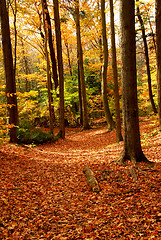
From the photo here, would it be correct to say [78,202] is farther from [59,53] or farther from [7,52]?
[59,53]

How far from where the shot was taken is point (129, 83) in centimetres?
515

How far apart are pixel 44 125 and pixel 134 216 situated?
1683 cm

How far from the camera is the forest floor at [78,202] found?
10.2 ft

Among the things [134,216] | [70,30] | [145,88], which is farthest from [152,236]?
[70,30]

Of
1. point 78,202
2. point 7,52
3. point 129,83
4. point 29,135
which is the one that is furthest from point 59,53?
point 78,202

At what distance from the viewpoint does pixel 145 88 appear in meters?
20.0

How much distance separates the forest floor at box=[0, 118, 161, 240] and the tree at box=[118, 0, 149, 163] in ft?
1.58

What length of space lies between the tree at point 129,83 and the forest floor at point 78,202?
481 mm

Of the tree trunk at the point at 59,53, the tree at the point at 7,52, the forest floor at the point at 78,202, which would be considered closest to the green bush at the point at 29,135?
the tree trunk at the point at 59,53

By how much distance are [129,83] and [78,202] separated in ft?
10.6

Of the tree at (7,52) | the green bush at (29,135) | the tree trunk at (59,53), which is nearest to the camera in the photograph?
the tree at (7,52)

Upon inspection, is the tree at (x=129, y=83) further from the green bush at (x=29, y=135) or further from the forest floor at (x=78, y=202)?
the green bush at (x=29, y=135)

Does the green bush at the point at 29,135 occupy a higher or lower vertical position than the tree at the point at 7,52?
lower

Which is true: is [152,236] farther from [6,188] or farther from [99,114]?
[99,114]
